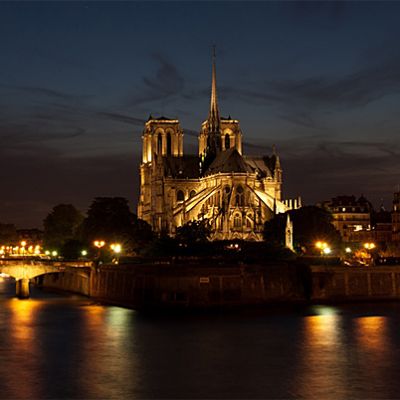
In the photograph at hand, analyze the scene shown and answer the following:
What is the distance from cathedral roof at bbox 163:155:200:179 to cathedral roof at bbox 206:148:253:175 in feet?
17.0

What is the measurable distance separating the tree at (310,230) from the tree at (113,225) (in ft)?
44.1

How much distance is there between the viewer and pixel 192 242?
85562 millimetres

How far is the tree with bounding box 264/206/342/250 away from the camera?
9181 centimetres

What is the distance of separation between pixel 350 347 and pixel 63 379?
14911 mm

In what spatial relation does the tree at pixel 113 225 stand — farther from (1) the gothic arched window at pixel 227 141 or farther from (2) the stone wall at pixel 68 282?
(1) the gothic arched window at pixel 227 141

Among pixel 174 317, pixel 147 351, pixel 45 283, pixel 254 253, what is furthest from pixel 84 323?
pixel 45 283

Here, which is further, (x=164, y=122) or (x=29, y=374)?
(x=164, y=122)

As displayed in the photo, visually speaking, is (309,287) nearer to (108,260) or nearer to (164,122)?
(108,260)

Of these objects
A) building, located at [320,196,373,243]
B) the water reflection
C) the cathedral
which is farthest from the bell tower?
the water reflection

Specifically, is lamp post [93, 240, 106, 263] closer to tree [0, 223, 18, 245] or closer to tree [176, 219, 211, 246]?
tree [176, 219, 211, 246]

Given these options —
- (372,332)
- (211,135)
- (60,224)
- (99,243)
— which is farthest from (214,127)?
(372,332)

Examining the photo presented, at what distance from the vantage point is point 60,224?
116 metres

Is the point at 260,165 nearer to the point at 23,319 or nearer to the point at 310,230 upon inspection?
the point at 310,230

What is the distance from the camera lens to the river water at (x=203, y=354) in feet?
119
